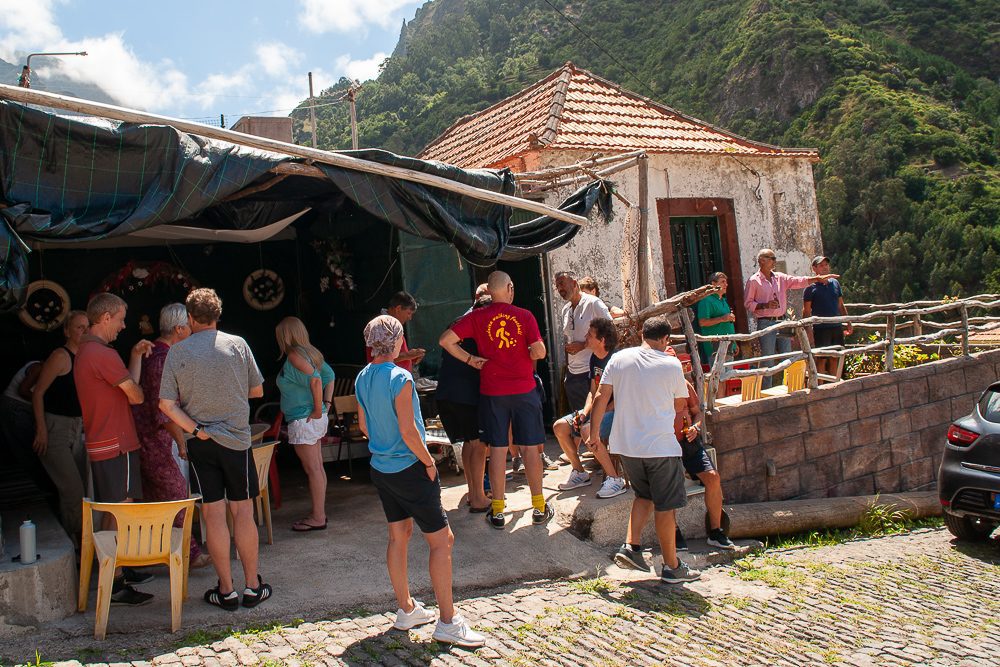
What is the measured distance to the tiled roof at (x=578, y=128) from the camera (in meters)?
11.0

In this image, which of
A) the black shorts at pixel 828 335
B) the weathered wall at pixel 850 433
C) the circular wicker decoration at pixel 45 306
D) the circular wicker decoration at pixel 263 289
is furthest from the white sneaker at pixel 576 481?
the circular wicker decoration at pixel 45 306

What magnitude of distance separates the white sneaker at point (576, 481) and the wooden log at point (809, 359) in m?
2.58

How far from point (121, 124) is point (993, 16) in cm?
4321

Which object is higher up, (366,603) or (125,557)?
(125,557)

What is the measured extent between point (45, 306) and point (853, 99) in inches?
1184

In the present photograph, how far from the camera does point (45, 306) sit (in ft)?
32.3

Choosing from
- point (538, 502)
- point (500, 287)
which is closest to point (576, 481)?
point (538, 502)

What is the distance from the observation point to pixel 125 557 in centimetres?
464

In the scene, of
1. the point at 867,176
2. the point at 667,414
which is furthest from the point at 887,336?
the point at 867,176

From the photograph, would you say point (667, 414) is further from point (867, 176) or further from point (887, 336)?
point (867, 176)

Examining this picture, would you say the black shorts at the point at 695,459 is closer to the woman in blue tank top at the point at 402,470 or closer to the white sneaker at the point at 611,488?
the white sneaker at the point at 611,488

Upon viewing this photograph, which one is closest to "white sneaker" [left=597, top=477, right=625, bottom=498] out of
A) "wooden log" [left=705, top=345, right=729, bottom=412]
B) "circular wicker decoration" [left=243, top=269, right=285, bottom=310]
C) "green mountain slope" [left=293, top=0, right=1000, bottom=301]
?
"wooden log" [left=705, top=345, right=729, bottom=412]

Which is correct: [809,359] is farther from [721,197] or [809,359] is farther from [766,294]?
[721,197]

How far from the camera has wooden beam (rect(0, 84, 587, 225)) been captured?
4.79 m
